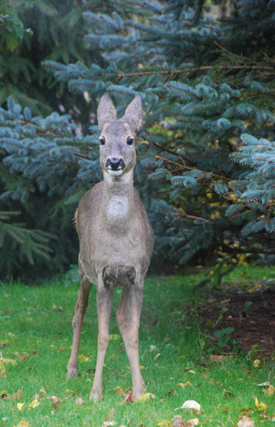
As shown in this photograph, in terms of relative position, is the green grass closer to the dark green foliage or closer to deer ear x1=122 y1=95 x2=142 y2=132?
the dark green foliage

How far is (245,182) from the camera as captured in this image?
170 inches

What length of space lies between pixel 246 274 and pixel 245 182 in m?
5.28

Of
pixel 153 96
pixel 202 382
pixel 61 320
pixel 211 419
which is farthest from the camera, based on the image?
pixel 61 320

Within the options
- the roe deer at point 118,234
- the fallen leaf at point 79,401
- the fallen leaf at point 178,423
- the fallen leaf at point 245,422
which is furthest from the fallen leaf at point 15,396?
the fallen leaf at point 245,422

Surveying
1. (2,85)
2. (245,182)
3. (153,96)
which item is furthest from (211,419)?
(2,85)

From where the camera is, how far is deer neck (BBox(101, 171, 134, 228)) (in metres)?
4.24

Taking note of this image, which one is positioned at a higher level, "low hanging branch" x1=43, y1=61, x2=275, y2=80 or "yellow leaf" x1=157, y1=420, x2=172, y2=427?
"low hanging branch" x1=43, y1=61, x2=275, y2=80

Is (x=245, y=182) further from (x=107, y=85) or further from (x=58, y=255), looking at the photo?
(x=58, y=255)

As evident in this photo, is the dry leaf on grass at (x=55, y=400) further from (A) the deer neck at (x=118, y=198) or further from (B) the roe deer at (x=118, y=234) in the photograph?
(A) the deer neck at (x=118, y=198)

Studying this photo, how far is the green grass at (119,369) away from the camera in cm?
382

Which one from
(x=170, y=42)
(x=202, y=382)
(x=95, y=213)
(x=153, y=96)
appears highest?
(x=170, y=42)

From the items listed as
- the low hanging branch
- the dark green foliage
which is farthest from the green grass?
the low hanging branch

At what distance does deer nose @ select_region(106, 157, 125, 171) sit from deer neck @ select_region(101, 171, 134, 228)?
0.60 ft

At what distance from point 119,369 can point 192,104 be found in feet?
8.40
